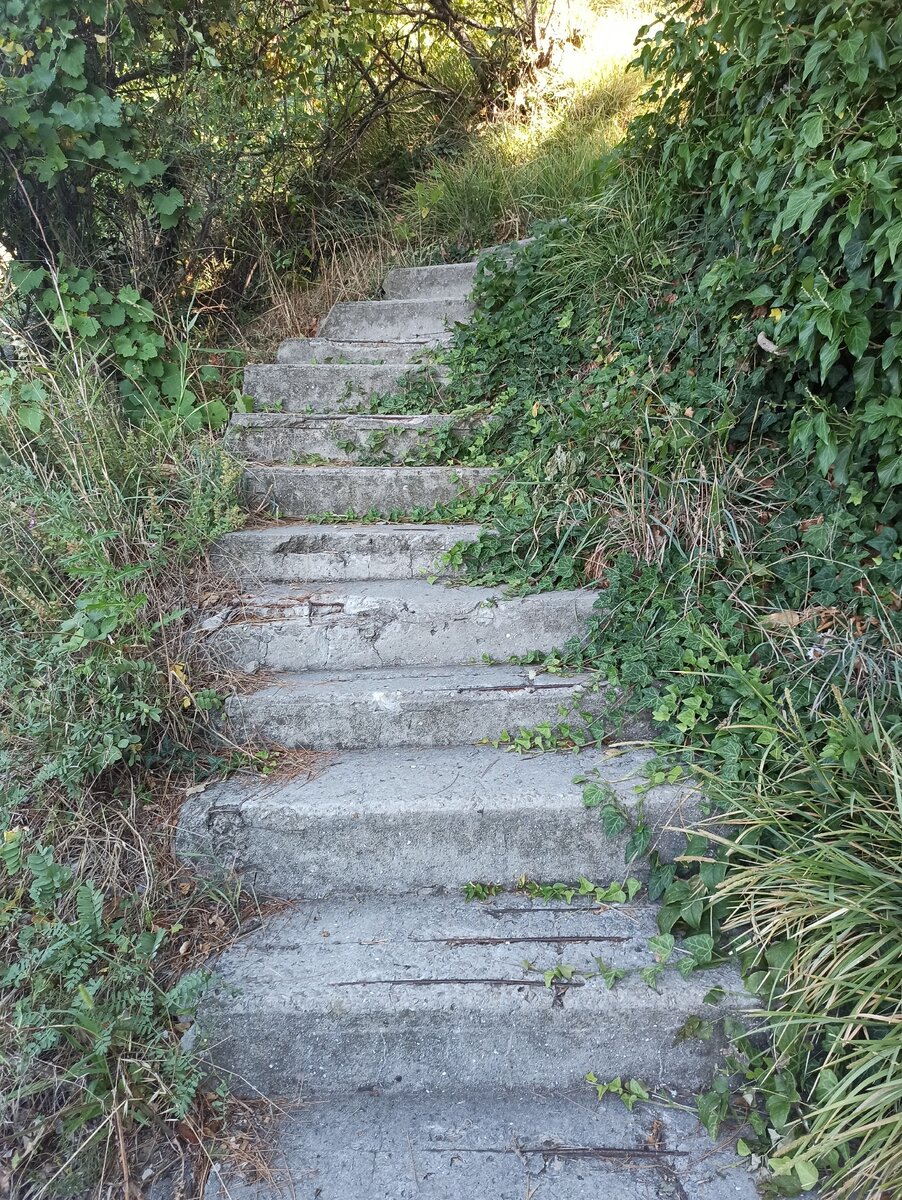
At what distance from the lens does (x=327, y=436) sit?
3371mm

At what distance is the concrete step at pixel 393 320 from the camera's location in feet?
13.2

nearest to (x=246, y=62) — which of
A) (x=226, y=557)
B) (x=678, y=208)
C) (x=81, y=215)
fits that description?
(x=81, y=215)

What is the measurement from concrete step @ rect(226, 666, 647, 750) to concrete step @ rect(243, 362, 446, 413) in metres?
1.88

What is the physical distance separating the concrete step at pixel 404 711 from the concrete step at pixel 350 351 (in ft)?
7.13

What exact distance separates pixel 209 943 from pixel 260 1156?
51 centimetres

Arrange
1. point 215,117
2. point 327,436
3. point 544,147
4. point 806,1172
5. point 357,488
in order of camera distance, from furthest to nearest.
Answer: point 544,147 < point 215,117 < point 327,436 < point 357,488 < point 806,1172

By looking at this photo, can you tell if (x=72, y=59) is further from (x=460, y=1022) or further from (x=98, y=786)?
(x=460, y=1022)

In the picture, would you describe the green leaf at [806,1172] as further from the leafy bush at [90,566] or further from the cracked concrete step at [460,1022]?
the leafy bush at [90,566]

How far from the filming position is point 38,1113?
1.54m

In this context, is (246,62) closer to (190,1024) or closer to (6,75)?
(6,75)

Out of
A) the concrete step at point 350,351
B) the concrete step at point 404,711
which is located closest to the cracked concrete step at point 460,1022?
the concrete step at point 404,711

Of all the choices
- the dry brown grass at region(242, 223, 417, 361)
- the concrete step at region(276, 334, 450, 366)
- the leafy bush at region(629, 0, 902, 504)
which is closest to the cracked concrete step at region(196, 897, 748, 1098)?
the leafy bush at region(629, 0, 902, 504)

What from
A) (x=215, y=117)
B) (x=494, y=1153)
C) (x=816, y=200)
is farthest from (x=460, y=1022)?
(x=215, y=117)

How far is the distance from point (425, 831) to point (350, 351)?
2878 millimetres
